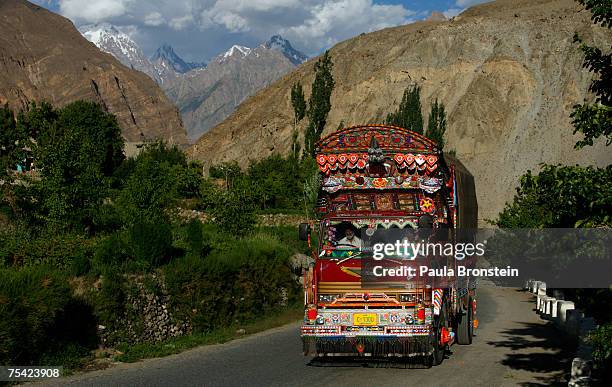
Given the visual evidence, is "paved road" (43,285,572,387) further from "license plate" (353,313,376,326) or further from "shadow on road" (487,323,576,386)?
"license plate" (353,313,376,326)

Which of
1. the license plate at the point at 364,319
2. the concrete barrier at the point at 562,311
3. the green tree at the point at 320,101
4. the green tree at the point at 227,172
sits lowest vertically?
the concrete barrier at the point at 562,311

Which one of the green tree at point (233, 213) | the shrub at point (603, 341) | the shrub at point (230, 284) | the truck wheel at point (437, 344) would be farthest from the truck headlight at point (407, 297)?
the green tree at point (233, 213)

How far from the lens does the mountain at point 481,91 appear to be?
10312 cm

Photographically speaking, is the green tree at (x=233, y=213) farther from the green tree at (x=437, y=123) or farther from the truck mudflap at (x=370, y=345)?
the green tree at (x=437, y=123)

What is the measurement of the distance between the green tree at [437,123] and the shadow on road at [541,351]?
8085cm

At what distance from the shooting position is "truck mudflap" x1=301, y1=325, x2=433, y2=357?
13.0m

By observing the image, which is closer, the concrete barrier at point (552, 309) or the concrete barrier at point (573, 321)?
the concrete barrier at point (573, 321)

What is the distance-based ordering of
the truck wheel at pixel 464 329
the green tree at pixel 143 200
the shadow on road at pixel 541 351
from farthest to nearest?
the green tree at pixel 143 200 < the truck wheel at pixel 464 329 < the shadow on road at pixel 541 351

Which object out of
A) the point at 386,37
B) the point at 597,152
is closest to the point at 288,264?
the point at 597,152

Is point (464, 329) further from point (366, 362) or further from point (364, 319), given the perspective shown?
point (364, 319)

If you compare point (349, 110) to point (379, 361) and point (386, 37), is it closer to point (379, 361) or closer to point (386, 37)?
point (386, 37)

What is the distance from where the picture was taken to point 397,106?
397 feet

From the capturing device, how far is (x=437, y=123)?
10788cm

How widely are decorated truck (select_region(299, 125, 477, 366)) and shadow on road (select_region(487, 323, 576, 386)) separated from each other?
4.82ft
